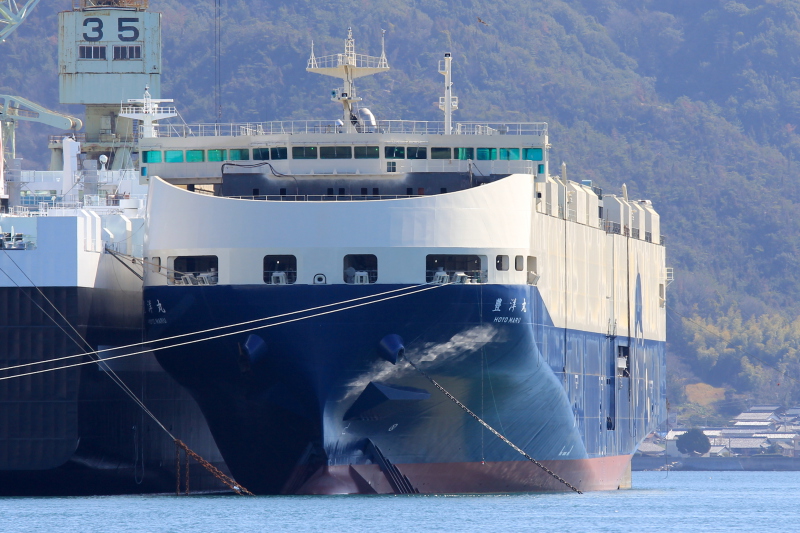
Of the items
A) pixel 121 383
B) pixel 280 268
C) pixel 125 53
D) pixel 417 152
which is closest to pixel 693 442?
pixel 125 53

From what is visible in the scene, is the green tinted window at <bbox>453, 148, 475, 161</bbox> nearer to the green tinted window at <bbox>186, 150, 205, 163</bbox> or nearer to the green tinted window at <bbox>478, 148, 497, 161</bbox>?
the green tinted window at <bbox>478, 148, 497, 161</bbox>

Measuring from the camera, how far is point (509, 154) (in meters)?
52.4

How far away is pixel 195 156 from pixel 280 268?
6.61 m

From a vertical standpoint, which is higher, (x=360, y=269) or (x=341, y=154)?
(x=341, y=154)

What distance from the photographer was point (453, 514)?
44344mm

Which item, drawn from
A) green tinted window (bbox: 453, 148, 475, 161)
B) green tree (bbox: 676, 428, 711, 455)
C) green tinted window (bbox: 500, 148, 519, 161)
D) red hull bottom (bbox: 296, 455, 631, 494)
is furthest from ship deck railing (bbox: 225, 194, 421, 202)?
green tree (bbox: 676, 428, 711, 455)

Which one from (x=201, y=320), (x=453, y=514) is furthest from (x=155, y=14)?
(x=453, y=514)

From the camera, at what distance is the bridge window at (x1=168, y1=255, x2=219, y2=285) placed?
1884 inches

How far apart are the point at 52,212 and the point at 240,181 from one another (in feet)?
20.6

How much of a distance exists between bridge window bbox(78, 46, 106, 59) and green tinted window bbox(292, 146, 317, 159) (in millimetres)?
27974

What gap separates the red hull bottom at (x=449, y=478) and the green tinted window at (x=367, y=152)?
8.92 m

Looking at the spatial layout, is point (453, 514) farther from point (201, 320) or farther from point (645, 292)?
point (645, 292)

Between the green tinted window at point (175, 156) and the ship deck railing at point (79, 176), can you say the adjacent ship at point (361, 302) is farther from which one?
the ship deck railing at point (79, 176)

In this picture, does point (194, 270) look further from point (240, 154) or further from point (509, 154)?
point (509, 154)
